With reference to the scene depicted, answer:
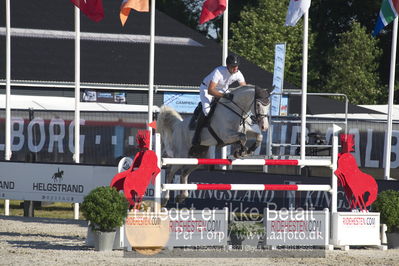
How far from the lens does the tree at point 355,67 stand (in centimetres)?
4428

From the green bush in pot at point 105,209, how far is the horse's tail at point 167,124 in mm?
2926

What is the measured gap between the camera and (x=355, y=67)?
4434 centimetres

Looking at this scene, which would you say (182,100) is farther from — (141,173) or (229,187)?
(141,173)

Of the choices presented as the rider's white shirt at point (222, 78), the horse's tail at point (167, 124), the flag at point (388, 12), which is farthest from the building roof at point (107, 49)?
the rider's white shirt at point (222, 78)

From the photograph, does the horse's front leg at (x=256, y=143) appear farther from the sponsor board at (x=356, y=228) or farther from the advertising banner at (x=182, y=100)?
the advertising banner at (x=182, y=100)

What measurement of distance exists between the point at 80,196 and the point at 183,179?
3.79 meters

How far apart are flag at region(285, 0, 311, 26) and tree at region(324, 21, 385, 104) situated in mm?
26772

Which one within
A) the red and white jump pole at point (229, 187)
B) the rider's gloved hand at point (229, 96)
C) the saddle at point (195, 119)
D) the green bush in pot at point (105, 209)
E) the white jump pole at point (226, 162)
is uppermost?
the rider's gloved hand at point (229, 96)

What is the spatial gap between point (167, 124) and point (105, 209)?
342 cm

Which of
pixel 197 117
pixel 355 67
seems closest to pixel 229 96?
pixel 197 117

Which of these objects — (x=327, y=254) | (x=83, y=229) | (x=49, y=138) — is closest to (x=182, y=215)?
(x=327, y=254)

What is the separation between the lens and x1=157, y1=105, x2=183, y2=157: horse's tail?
1528cm

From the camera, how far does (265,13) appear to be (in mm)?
45094

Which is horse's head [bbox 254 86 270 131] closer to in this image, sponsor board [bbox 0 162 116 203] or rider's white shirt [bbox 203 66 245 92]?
rider's white shirt [bbox 203 66 245 92]
